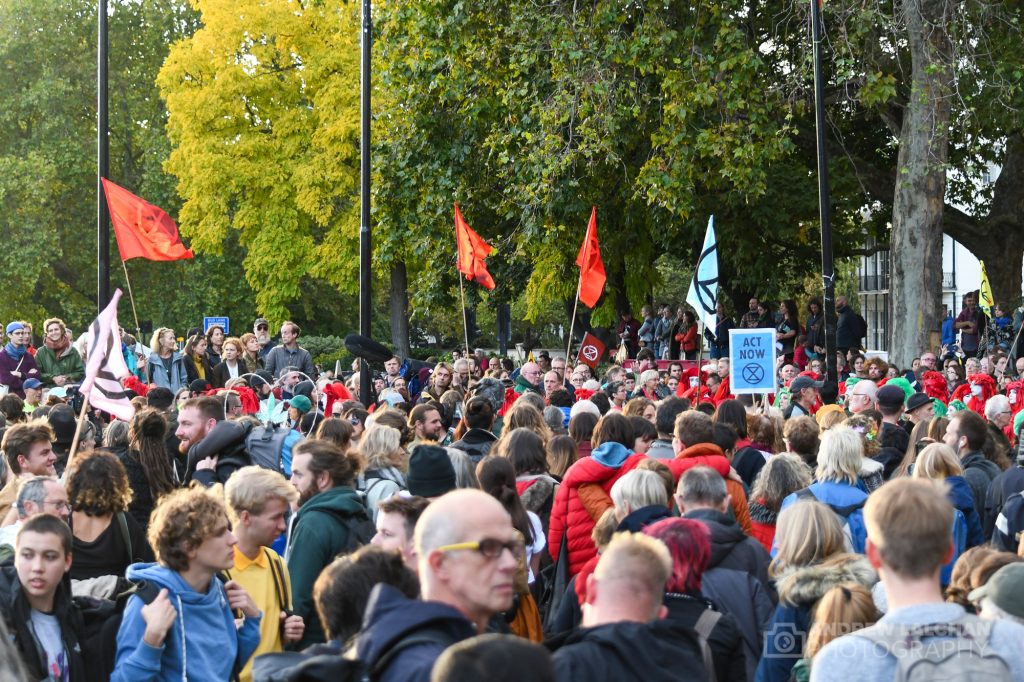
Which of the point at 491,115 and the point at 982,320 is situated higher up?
the point at 491,115

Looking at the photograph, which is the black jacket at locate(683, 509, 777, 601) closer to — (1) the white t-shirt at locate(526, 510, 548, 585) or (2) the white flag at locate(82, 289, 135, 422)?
(1) the white t-shirt at locate(526, 510, 548, 585)

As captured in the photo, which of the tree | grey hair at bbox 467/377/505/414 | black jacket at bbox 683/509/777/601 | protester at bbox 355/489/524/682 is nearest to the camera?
protester at bbox 355/489/524/682

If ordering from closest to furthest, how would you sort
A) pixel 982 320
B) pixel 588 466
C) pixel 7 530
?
pixel 7 530
pixel 588 466
pixel 982 320

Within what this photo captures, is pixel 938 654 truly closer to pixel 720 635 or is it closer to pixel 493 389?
pixel 720 635

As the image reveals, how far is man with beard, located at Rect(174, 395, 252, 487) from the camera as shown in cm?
768

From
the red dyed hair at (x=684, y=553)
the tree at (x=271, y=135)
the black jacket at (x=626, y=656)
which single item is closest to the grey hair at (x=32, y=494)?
the red dyed hair at (x=684, y=553)

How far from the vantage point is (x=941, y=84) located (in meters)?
21.5

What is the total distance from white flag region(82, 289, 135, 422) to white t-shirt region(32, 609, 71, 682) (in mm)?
4136

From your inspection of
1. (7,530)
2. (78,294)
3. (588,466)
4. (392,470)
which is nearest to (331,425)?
(392,470)

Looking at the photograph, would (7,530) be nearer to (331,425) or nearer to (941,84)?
(331,425)

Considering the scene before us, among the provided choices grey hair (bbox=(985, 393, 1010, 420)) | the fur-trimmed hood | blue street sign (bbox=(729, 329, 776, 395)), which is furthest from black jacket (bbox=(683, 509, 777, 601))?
blue street sign (bbox=(729, 329, 776, 395))

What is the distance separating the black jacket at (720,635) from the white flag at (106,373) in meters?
5.29

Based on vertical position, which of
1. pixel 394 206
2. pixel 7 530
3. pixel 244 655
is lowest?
pixel 244 655

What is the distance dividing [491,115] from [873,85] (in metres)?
7.52
